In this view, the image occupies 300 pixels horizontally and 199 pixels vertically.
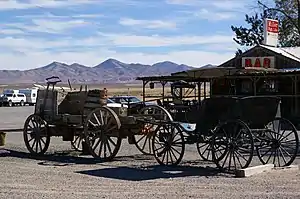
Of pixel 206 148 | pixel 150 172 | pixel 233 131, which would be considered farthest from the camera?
pixel 206 148

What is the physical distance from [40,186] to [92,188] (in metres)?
1.01

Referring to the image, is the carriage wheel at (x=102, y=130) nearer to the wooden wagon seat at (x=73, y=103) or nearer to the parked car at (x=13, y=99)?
the wooden wagon seat at (x=73, y=103)

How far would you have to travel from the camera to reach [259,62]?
38.2 metres

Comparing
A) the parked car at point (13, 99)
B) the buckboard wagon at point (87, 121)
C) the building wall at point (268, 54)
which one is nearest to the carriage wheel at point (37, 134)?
the buckboard wagon at point (87, 121)

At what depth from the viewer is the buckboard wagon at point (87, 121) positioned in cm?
1586

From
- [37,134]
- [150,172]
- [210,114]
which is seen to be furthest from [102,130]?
[210,114]

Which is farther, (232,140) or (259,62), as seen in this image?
(259,62)

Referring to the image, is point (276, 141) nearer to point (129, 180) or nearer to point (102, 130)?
point (129, 180)

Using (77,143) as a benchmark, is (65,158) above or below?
below

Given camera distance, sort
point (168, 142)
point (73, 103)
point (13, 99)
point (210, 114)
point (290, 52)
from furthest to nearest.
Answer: point (13, 99) < point (290, 52) < point (73, 103) < point (168, 142) < point (210, 114)

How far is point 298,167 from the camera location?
46.6 ft

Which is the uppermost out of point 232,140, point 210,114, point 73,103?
point 73,103

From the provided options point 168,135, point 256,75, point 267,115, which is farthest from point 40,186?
point 256,75

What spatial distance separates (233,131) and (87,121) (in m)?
4.27
